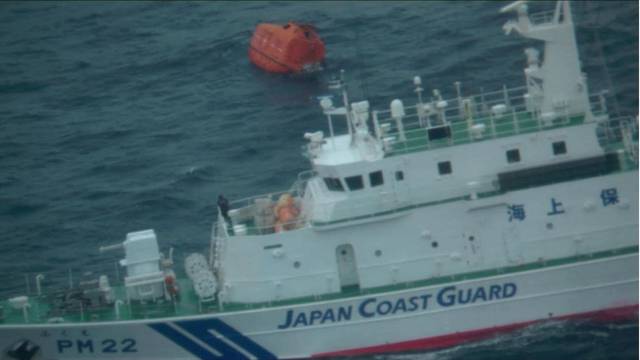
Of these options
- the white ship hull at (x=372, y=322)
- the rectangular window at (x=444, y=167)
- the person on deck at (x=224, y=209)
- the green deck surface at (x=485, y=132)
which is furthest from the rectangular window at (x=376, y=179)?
the person on deck at (x=224, y=209)

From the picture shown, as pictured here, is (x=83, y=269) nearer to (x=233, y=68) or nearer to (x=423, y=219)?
(x=423, y=219)

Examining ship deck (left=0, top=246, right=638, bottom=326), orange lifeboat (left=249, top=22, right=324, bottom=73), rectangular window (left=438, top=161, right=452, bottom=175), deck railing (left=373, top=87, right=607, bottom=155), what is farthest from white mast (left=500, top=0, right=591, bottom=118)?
orange lifeboat (left=249, top=22, right=324, bottom=73)

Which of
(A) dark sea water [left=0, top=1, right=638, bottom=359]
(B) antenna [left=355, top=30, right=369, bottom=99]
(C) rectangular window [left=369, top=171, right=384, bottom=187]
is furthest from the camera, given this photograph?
(B) antenna [left=355, top=30, right=369, bottom=99]

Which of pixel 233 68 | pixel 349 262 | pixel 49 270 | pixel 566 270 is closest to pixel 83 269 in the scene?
pixel 49 270

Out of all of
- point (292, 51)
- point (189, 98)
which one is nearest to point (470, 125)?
point (189, 98)

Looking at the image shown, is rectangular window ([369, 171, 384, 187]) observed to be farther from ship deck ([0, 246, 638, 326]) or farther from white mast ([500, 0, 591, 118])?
white mast ([500, 0, 591, 118])

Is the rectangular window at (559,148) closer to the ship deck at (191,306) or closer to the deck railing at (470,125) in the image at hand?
the deck railing at (470,125)

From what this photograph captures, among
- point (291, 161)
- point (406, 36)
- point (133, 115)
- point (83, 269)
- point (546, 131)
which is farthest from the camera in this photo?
point (406, 36)
